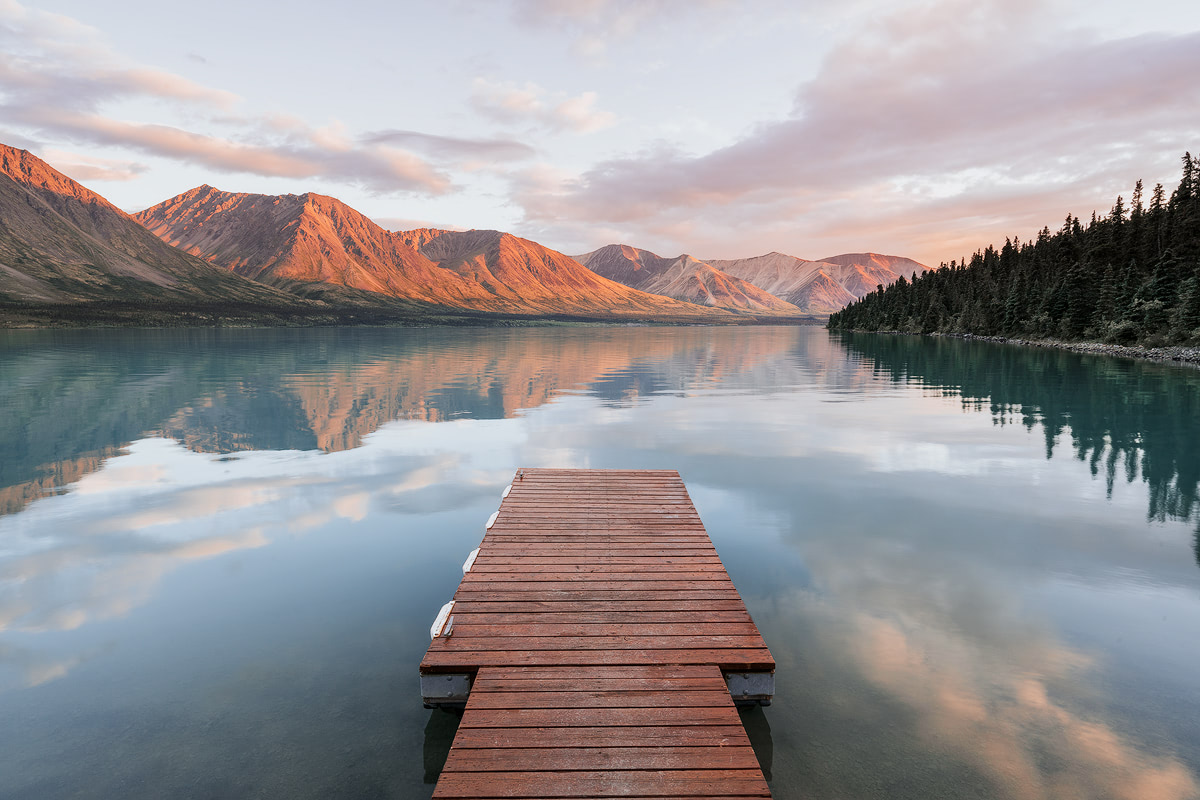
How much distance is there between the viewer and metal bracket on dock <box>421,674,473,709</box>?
875 cm

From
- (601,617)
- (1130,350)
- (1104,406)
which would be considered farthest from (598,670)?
(1130,350)

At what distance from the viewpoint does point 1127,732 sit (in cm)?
887

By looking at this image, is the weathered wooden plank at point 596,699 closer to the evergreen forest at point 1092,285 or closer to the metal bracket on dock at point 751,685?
the metal bracket on dock at point 751,685

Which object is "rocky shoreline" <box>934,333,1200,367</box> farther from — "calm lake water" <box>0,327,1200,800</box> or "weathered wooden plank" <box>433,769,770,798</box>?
"weathered wooden plank" <box>433,769,770,798</box>

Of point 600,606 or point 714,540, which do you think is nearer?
point 600,606

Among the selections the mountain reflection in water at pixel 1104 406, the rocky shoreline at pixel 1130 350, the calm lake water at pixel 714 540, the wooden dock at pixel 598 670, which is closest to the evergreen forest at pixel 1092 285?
the rocky shoreline at pixel 1130 350

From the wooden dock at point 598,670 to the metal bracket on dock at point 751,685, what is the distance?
0.07 ft

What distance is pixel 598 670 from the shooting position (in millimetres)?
8617

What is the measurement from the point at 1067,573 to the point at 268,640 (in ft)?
57.5

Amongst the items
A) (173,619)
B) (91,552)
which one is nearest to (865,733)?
(173,619)

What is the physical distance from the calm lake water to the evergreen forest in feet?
195

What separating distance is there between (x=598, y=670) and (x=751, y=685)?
2.28 m

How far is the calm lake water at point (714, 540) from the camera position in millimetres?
8492

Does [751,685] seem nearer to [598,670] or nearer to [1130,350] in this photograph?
[598,670]
